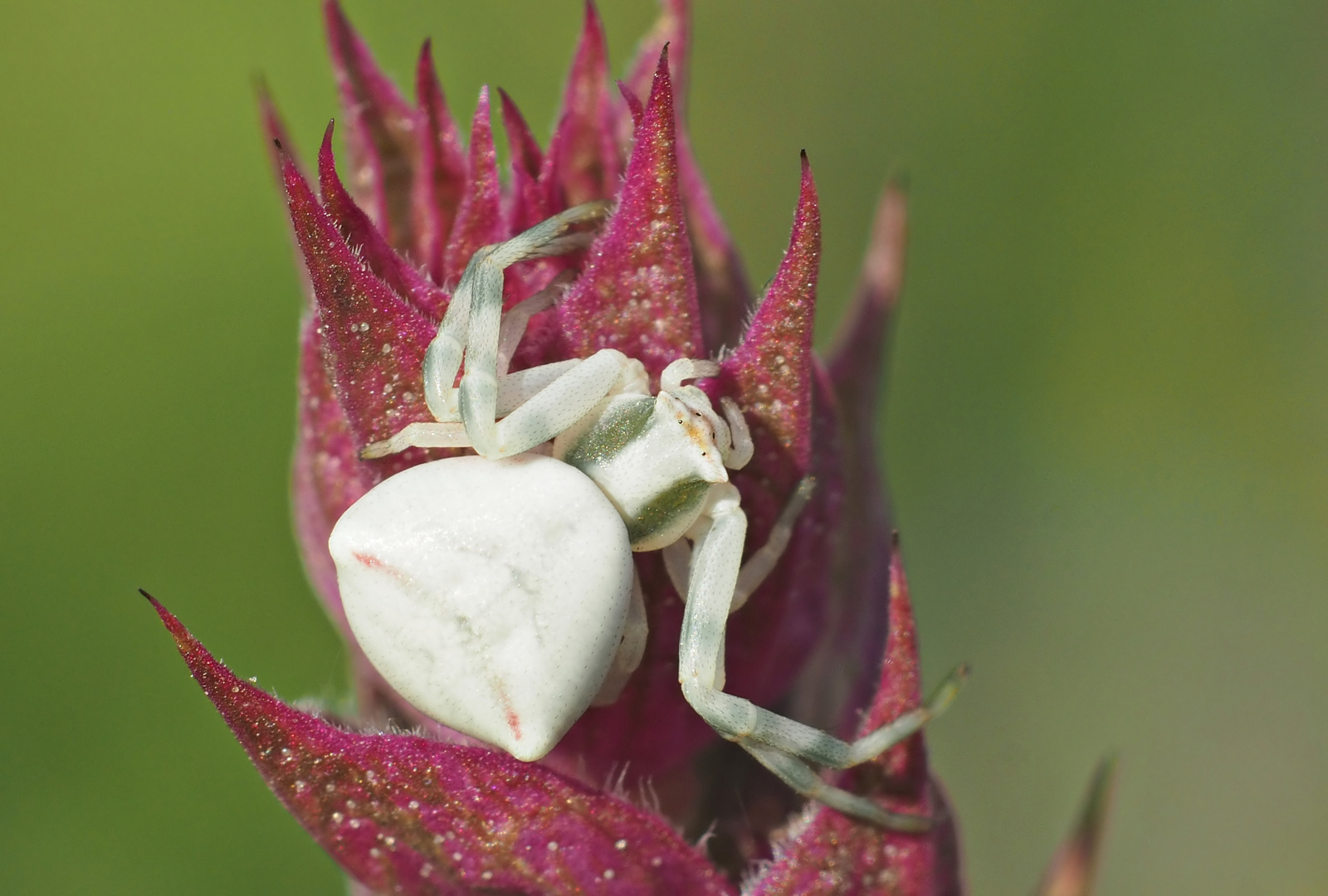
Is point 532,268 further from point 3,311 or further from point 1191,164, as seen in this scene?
point 1191,164

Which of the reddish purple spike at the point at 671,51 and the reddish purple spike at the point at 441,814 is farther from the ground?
the reddish purple spike at the point at 671,51

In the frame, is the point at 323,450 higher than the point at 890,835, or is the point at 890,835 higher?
the point at 323,450

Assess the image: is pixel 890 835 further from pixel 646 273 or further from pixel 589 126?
pixel 589 126

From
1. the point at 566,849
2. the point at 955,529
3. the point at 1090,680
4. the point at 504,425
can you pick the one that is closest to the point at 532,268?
the point at 504,425

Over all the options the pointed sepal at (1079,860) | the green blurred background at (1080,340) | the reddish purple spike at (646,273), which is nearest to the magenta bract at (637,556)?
the reddish purple spike at (646,273)

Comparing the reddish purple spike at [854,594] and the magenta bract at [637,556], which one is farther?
the reddish purple spike at [854,594]

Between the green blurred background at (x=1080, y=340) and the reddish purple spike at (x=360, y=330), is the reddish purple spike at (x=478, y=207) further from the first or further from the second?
the green blurred background at (x=1080, y=340)

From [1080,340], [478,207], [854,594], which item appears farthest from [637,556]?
[1080,340]
